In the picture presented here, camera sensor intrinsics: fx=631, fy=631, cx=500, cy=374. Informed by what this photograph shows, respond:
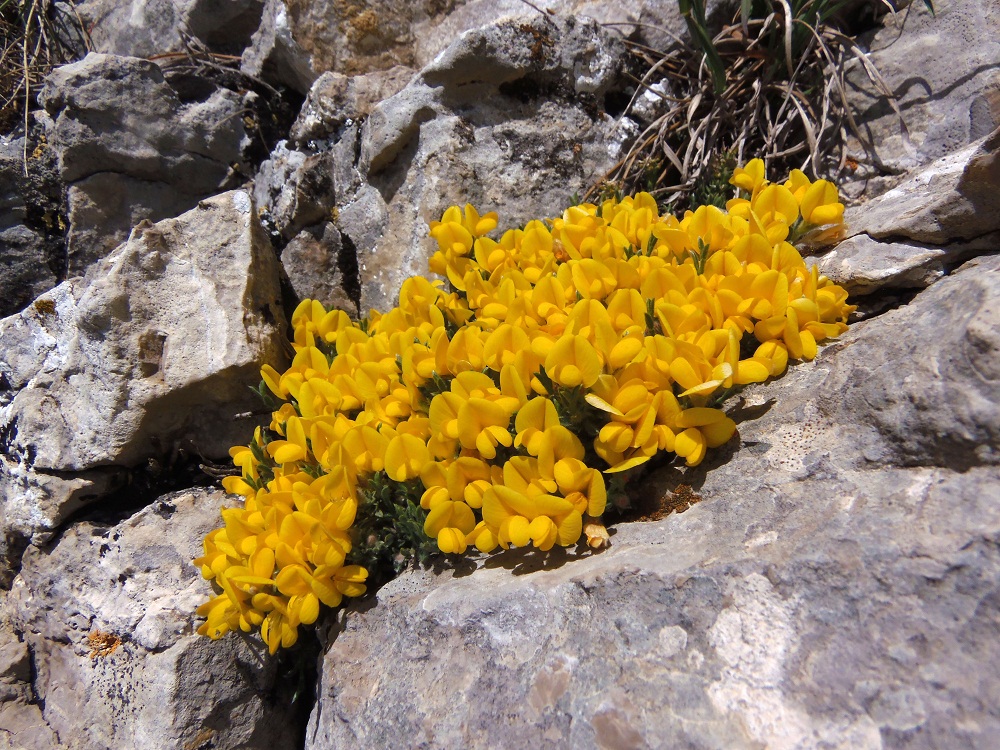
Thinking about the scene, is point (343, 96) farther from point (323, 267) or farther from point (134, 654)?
point (134, 654)

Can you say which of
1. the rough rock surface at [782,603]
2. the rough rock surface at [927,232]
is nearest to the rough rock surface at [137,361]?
the rough rock surface at [782,603]

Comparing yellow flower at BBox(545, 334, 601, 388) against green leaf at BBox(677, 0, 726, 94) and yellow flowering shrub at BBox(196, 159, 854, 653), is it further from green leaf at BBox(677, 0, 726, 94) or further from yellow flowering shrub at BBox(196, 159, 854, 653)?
green leaf at BBox(677, 0, 726, 94)

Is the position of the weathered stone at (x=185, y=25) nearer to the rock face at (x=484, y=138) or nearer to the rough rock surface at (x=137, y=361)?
the rock face at (x=484, y=138)

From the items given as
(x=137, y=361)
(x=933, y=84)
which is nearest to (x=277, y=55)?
(x=137, y=361)

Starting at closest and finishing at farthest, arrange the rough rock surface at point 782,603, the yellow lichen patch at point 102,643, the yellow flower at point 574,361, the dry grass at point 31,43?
the rough rock surface at point 782,603, the yellow flower at point 574,361, the yellow lichen patch at point 102,643, the dry grass at point 31,43

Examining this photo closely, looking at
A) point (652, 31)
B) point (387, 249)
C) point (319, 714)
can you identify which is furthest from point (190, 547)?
point (652, 31)

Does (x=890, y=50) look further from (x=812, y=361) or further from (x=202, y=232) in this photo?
(x=202, y=232)
